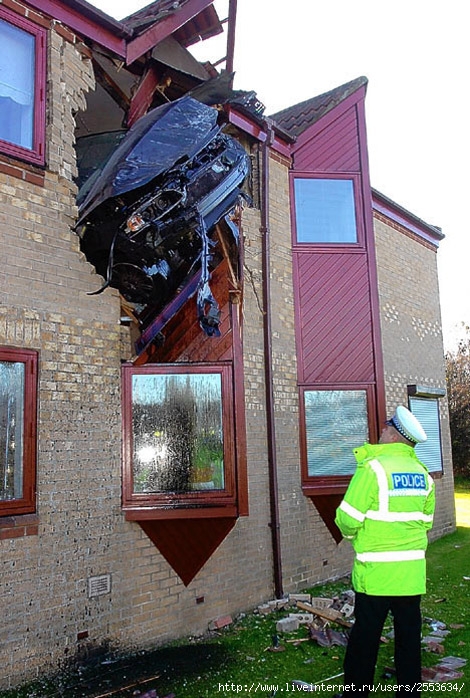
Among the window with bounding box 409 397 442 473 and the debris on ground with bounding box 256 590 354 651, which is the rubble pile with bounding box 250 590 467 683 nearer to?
the debris on ground with bounding box 256 590 354 651

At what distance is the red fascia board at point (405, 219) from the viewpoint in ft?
35.7

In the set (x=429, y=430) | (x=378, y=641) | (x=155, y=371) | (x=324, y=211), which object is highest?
(x=324, y=211)

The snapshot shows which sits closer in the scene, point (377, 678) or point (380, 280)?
point (377, 678)

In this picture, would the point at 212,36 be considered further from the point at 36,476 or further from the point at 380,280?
the point at 36,476

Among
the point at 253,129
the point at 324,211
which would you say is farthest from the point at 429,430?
the point at 253,129

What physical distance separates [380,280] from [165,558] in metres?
6.40

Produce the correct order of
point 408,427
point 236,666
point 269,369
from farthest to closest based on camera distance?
1. point 269,369
2. point 236,666
3. point 408,427

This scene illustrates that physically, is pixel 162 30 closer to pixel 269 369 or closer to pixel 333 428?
pixel 269 369

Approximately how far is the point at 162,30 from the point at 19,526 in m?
5.16

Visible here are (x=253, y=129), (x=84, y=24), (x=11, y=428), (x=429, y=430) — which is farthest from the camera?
(x=429, y=430)

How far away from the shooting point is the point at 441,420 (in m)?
12.3

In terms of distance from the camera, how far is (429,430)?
11727mm

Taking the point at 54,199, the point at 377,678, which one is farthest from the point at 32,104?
the point at 377,678

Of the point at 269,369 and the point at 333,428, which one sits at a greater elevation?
the point at 269,369
